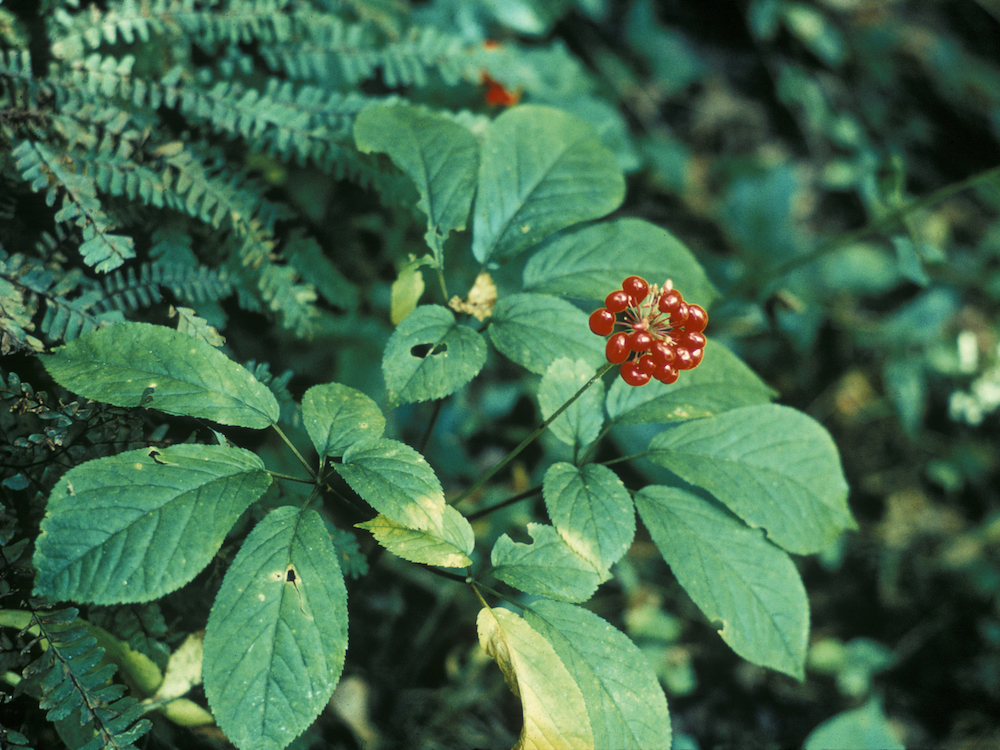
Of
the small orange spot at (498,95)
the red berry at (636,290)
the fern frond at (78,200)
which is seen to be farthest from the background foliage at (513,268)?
the red berry at (636,290)

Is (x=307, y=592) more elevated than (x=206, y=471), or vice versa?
(x=206, y=471)

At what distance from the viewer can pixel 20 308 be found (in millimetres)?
1203

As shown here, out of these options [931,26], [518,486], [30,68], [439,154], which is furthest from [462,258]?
[931,26]

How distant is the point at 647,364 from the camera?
3.70 feet

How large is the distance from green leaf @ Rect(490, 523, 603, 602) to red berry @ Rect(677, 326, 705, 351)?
47cm

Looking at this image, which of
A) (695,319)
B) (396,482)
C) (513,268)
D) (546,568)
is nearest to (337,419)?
(396,482)

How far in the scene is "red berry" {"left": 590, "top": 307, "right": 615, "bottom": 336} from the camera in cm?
119

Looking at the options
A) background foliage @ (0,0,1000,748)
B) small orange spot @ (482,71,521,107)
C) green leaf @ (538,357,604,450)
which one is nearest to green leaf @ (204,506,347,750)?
background foliage @ (0,0,1000,748)

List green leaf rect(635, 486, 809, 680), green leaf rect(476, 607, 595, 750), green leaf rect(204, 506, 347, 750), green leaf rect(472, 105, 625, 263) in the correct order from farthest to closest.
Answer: green leaf rect(472, 105, 625, 263) < green leaf rect(635, 486, 809, 680) < green leaf rect(476, 607, 595, 750) < green leaf rect(204, 506, 347, 750)

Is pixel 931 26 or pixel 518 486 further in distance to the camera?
pixel 931 26

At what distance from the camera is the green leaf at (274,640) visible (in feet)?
3.08

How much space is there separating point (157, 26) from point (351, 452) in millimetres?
1330

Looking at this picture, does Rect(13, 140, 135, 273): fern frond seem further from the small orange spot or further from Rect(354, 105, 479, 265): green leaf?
the small orange spot

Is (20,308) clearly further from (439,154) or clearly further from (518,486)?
(518,486)
